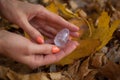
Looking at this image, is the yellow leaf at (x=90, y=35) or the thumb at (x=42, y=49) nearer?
the thumb at (x=42, y=49)

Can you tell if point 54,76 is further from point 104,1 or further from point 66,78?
point 104,1

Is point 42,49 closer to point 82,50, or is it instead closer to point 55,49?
point 55,49

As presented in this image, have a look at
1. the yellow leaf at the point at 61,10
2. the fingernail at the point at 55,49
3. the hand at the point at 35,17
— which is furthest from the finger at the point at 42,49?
the yellow leaf at the point at 61,10

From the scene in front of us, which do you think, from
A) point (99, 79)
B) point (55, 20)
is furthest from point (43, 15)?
point (99, 79)

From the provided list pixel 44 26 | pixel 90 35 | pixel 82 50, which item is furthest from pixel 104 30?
pixel 44 26

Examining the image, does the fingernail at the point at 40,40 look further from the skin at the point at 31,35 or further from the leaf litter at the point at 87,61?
the leaf litter at the point at 87,61

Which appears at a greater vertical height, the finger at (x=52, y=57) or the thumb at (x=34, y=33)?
the thumb at (x=34, y=33)

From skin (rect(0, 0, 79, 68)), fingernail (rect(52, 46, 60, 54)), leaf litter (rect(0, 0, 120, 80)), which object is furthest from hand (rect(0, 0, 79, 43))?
fingernail (rect(52, 46, 60, 54))
